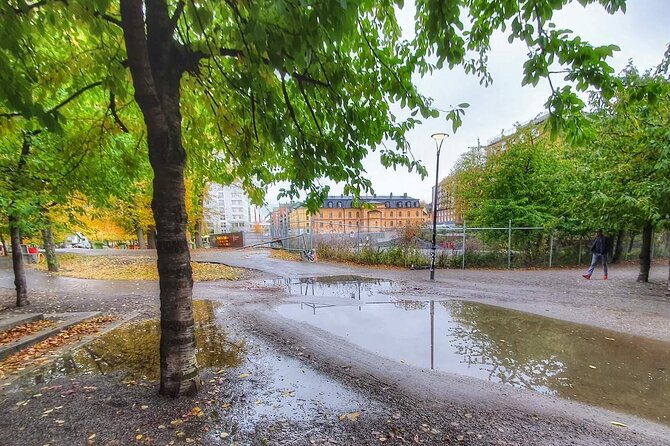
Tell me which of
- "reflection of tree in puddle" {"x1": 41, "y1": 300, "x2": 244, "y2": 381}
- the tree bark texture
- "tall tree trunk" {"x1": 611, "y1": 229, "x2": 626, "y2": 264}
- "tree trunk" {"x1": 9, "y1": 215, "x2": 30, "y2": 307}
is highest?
the tree bark texture

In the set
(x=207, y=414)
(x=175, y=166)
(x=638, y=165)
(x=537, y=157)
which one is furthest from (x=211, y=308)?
(x=537, y=157)

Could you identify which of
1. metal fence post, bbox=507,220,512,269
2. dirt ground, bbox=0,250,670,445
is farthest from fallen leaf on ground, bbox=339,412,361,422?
metal fence post, bbox=507,220,512,269

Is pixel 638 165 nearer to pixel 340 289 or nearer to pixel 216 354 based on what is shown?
pixel 340 289

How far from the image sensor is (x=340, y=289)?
10211 millimetres

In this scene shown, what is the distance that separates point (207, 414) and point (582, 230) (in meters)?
19.3

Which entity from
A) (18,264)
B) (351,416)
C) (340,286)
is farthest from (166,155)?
(340,286)

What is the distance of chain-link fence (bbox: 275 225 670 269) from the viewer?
15.6 m

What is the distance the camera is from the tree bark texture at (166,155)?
287cm

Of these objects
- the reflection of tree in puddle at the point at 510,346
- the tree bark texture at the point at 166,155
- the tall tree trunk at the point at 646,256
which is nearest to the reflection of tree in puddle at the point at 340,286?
the reflection of tree in puddle at the point at 510,346

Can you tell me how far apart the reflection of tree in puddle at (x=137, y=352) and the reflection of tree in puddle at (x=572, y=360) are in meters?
3.70

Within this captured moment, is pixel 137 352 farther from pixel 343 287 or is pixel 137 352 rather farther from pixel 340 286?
pixel 340 286

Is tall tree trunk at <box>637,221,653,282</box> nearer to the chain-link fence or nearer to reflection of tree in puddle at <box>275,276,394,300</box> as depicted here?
the chain-link fence

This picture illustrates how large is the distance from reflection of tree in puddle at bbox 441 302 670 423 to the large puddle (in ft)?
0.04

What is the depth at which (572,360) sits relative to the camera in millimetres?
4789
